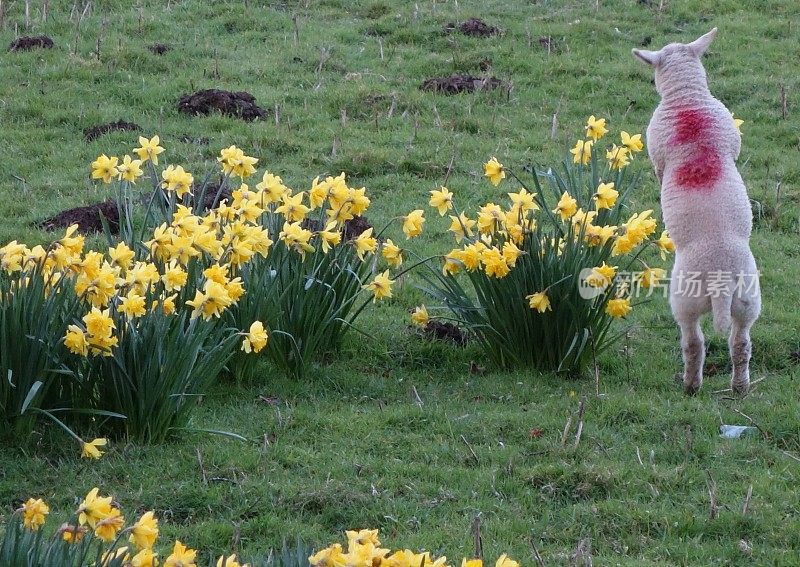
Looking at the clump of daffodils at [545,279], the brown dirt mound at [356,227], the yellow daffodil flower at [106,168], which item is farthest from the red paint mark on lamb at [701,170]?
the yellow daffodil flower at [106,168]

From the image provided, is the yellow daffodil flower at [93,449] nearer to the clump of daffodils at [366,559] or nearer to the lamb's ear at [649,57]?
the clump of daffodils at [366,559]

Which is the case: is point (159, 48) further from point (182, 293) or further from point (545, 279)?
point (545, 279)

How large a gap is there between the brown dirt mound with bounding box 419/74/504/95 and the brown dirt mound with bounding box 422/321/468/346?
5482 mm

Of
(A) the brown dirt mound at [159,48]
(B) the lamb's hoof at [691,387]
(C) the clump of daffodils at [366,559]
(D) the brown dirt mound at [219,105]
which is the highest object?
(A) the brown dirt mound at [159,48]

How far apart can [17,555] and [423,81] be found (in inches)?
389

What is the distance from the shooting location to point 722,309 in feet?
20.2

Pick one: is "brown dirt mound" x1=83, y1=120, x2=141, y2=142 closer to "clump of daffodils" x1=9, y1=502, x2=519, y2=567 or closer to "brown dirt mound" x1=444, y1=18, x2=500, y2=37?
"brown dirt mound" x1=444, y1=18, x2=500, y2=37

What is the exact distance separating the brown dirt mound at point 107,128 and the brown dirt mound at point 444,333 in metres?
4.91

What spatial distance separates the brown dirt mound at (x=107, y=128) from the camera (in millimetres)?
11227

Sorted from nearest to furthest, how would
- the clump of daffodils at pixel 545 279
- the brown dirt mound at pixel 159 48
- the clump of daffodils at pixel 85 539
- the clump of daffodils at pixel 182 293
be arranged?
1. the clump of daffodils at pixel 85 539
2. the clump of daffodils at pixel 182 293
3. the clump of daffodils at pixel 545 279
4. the brown dirt mound at pixel 159 48

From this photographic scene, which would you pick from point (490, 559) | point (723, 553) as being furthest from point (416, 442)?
point (723, 553)

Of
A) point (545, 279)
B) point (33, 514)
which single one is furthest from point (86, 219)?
point (33, 514)

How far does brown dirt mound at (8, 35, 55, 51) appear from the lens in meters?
13.2

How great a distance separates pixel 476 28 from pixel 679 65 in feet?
25.0
